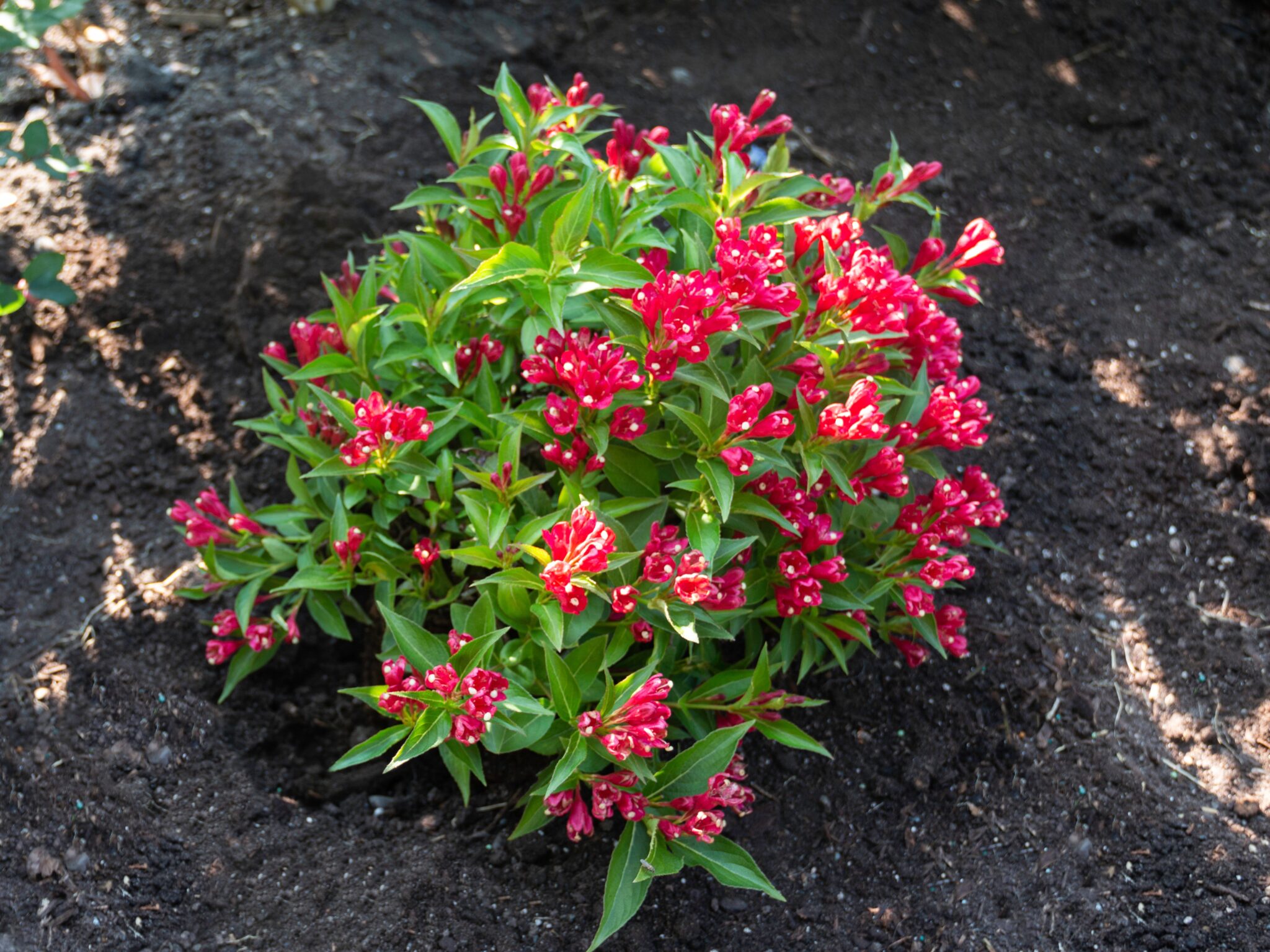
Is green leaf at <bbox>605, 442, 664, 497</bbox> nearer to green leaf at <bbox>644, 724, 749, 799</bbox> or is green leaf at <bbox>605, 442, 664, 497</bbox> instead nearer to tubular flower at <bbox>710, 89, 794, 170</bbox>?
green leaf at <bbox>644, 724, 749, 799</bbox>

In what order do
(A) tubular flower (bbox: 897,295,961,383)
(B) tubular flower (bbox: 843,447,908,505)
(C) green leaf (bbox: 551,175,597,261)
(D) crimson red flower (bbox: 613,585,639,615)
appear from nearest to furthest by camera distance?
(D) crimson red flower (bbox: 613,585,639,615)
(C) green leaf (bbox: 551,175,597,261)
(B) tubular flower (bbox: 843,447,908,505)
(A) tubular flower (bbox: 897,295,961,383)

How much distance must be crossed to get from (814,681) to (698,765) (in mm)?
969

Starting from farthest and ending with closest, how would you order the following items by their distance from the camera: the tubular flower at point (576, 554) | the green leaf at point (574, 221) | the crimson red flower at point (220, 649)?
the crimson red flower at point (220, 649), the green leaf at point (574, 221), the tubular flower at point (576, 554)

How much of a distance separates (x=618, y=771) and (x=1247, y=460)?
2.81m

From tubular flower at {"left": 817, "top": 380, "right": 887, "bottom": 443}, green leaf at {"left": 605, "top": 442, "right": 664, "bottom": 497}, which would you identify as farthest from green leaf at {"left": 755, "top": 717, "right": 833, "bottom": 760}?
tubular flower at {"left": 817, "top": 380, "right": 887, "bottom": 443}

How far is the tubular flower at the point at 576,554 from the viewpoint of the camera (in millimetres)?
1984

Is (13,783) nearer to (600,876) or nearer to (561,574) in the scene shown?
(600,876)

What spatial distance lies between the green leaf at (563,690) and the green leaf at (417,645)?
0.24 m

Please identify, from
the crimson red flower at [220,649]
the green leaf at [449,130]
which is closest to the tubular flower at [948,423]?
the green leaf at [449,130]

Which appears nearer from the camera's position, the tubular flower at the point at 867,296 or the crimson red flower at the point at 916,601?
the tubular flower at the point at 867,296

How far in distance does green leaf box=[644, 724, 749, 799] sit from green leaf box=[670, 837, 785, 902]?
121mm

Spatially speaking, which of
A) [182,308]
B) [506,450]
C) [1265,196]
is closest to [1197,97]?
[1265,196]

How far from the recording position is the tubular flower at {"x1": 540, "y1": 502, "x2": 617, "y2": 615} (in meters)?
1.98

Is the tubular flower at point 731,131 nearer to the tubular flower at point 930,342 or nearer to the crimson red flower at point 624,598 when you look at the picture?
the tubular flower at point 930,342
